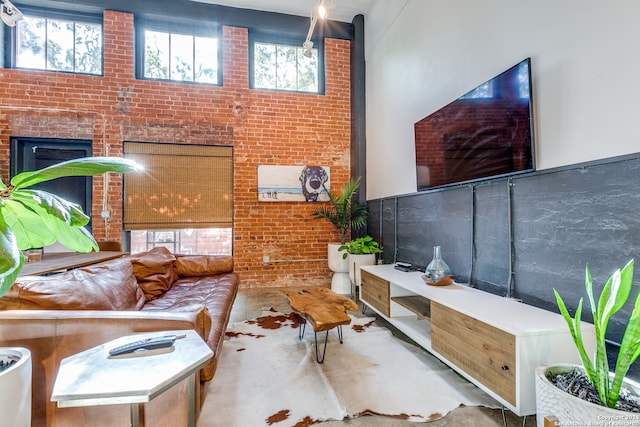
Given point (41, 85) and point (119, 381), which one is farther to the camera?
point (41, 85)

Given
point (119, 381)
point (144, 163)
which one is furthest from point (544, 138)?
point (144, 163)

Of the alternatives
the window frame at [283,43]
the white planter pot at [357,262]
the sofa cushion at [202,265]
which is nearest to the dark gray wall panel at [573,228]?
the white planter pot at [357,262]

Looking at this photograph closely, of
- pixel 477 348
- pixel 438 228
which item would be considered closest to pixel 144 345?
pixel 477 348

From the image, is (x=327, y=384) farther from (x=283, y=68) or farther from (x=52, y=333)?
(x=283, y=68)

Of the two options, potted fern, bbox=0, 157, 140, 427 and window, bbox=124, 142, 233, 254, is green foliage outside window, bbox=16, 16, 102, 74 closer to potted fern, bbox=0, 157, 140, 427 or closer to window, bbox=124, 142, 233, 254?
window, bbox=124, 142, 233, 254

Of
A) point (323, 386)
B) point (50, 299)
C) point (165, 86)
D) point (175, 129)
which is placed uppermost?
point (165, 86)

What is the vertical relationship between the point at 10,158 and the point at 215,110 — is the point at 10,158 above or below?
below

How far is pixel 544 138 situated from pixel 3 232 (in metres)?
2.47

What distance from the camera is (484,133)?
2.22 meters

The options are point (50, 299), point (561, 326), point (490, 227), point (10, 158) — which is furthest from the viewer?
point (10, 158)

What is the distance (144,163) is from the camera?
13.8 feet

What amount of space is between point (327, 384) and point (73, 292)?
4.84ft

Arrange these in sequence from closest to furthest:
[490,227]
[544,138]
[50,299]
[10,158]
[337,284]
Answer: [50,299], [544,138], [490,227], [10,158], [337,284]

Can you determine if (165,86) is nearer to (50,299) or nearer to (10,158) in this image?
(10,158)
